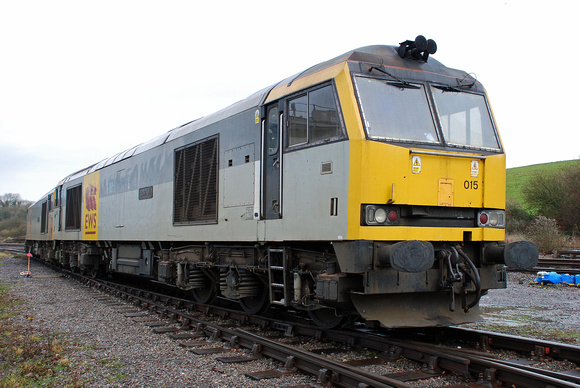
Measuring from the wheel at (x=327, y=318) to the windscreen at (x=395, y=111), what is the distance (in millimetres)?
2530

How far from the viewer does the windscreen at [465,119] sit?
636 centimetres

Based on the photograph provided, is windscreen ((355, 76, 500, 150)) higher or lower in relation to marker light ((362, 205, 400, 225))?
higher

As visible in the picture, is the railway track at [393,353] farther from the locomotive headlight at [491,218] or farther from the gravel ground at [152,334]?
the locomotive headlight at [491,218]

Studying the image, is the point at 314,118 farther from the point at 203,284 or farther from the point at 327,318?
the point at 203,284

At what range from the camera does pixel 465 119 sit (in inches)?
259

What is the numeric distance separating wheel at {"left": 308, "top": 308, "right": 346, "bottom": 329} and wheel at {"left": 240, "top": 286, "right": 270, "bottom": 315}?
3.92 ft

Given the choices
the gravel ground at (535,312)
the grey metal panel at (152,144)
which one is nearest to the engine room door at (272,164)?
the gravel ground at (535,312)

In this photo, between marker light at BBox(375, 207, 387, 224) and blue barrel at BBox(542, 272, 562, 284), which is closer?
marker light at BBox(375, 207, 387, 224)

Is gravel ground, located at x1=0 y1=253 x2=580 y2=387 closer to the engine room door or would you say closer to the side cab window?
the engine room door

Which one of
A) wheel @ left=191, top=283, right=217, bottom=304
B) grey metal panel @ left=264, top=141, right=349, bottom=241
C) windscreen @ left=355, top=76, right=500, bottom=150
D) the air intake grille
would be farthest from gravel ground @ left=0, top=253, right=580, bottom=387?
windscreen @ left=355, top=76, right=500, bottom=150

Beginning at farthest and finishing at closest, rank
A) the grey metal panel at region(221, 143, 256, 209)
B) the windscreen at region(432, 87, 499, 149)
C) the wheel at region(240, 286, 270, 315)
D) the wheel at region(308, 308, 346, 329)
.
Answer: the wheel at region(240, 286, 270, 315)
the grey metal panel at region(221, 143, 256, 209)
the wheel at region(308, 308, 346, 329)
the windscreen at region(432, 87, 499, 149)

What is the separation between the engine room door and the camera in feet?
22.5

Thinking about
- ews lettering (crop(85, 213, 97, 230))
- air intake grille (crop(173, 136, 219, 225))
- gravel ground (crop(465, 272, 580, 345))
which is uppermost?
air intake grille (crop(173, 136, 219, 225))

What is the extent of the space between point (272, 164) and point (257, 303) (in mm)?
2717
